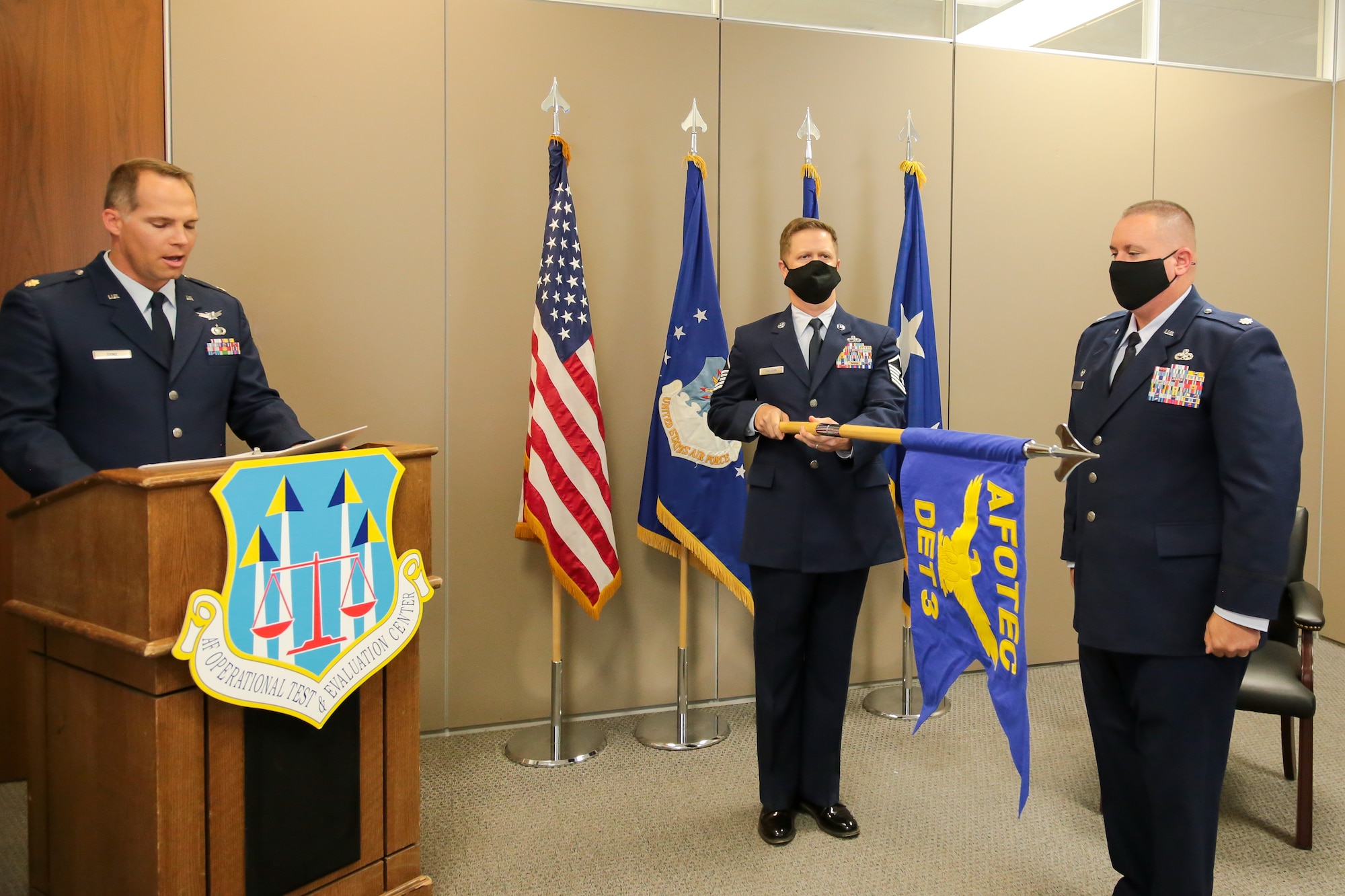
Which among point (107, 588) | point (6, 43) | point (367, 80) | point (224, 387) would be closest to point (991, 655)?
point (107, 588)

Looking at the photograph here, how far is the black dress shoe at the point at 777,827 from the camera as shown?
248cm

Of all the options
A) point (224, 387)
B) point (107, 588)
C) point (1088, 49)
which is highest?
point (1088, 49)

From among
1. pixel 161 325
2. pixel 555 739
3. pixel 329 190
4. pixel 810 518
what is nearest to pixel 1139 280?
pixel 810 518

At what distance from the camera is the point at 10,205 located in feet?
9.22

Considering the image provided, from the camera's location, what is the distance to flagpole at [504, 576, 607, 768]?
Result: 3092 millimetres

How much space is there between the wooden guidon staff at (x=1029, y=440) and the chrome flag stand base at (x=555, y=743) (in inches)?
56.8

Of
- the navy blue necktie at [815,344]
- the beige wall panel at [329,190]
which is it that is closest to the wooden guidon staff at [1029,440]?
the navy blue necktie at [815,344]

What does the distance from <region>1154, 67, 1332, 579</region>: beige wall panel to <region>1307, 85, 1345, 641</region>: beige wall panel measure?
0.04 metres

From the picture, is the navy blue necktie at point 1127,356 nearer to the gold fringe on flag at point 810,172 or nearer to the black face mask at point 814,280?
the black face mask at point 814,280

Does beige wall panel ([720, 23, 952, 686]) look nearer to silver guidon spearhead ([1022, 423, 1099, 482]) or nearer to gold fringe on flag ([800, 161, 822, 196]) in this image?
gold fringe on flag ([800, 161, 822, 196])

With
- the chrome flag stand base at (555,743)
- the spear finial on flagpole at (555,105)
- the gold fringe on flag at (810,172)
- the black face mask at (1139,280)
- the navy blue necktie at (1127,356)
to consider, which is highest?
the spear finial on flagpole at (555,105)

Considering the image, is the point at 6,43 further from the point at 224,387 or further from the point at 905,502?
the point at 905,502

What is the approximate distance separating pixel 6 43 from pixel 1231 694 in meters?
3.85

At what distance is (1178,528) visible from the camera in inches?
71.7
